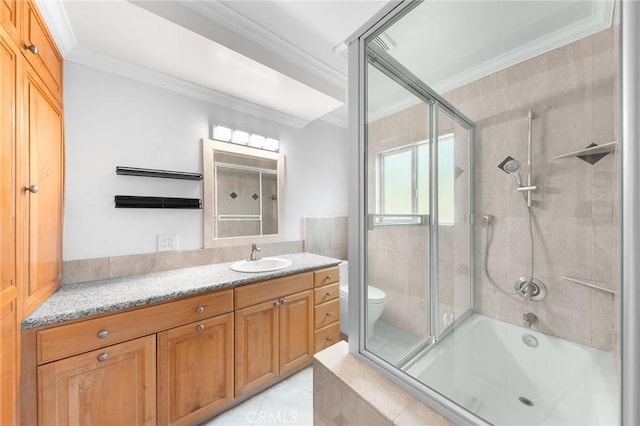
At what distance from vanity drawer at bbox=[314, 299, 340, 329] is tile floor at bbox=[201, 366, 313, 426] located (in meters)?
0.44

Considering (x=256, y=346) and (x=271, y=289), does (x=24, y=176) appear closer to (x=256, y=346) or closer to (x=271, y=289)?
(x=271, y=289)

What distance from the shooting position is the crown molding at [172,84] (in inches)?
60.1

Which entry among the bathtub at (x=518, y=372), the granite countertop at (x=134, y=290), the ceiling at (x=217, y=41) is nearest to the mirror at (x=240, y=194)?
the granite countertop at (x=134, y=290)

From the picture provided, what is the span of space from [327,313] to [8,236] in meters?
1.89

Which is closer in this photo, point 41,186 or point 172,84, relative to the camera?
point 41,186

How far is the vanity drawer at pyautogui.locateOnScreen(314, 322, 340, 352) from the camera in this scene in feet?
6.64

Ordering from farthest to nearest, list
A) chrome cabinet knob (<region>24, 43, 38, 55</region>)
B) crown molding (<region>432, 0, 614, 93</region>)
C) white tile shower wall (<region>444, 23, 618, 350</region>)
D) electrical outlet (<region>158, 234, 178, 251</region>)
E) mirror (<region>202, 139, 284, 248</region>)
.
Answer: mirror (<region>202, 139, 284, 248</region>) < electrical outlet (<region>158, 234, 178, 251</region>) < white tile shower wall (<region>444, 23, 618, 350</region>) < crown molding (<region>432, 0, 614, 93</region>) < chrome cabinet knob (<region>24, 43, 38, 55</region>)

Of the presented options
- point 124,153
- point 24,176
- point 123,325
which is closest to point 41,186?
point 24,176

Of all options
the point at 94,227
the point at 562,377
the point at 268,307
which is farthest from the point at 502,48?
the point at 94,227

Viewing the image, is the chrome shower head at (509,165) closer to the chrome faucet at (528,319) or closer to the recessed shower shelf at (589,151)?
the recessed shower shelf at (589,151)

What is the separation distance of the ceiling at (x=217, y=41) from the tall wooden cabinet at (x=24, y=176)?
218mm

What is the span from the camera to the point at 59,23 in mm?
1263

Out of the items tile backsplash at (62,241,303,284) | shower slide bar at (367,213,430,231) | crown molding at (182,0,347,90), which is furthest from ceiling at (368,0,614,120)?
tile backsplash at (62,241,303,284)

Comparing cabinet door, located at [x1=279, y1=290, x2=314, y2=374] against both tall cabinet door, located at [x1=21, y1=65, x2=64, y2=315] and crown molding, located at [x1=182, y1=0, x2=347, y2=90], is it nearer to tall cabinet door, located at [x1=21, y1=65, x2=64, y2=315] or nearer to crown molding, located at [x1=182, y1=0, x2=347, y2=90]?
tall cabinet door, located at [x1=21, y1=65, x2=64, y2=315]
